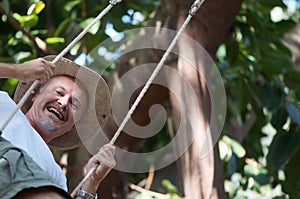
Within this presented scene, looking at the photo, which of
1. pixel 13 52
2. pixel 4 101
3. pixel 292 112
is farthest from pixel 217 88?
pixel 4 101

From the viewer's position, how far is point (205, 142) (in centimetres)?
204

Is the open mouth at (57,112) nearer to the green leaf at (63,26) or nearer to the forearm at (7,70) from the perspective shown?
the forearm at (7,70)

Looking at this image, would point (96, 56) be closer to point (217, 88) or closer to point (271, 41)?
point (217, 88)

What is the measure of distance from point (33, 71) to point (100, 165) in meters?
0.22

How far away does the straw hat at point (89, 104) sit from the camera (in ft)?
5.51

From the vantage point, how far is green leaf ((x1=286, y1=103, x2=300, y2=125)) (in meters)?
2.29

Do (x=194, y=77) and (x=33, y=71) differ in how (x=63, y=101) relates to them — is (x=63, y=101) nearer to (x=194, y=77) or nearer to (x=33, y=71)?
(x=33, y=71)

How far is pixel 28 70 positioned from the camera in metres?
1.41

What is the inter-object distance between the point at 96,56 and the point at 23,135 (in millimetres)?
927

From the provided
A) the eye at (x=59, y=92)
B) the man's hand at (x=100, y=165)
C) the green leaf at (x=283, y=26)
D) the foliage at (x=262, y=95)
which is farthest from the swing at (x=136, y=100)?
the green leaf at (x=283, y=26)

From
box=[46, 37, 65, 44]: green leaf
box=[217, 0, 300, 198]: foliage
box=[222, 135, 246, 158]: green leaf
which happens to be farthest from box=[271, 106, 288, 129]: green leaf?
→ box=[46, 37, 65, 44]: green leaf

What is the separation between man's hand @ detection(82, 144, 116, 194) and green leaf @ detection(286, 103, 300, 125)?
2.85 ft

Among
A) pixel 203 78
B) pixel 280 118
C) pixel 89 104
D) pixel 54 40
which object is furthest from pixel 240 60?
pixel 89 104

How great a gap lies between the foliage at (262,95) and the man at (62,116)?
2.37 feet
